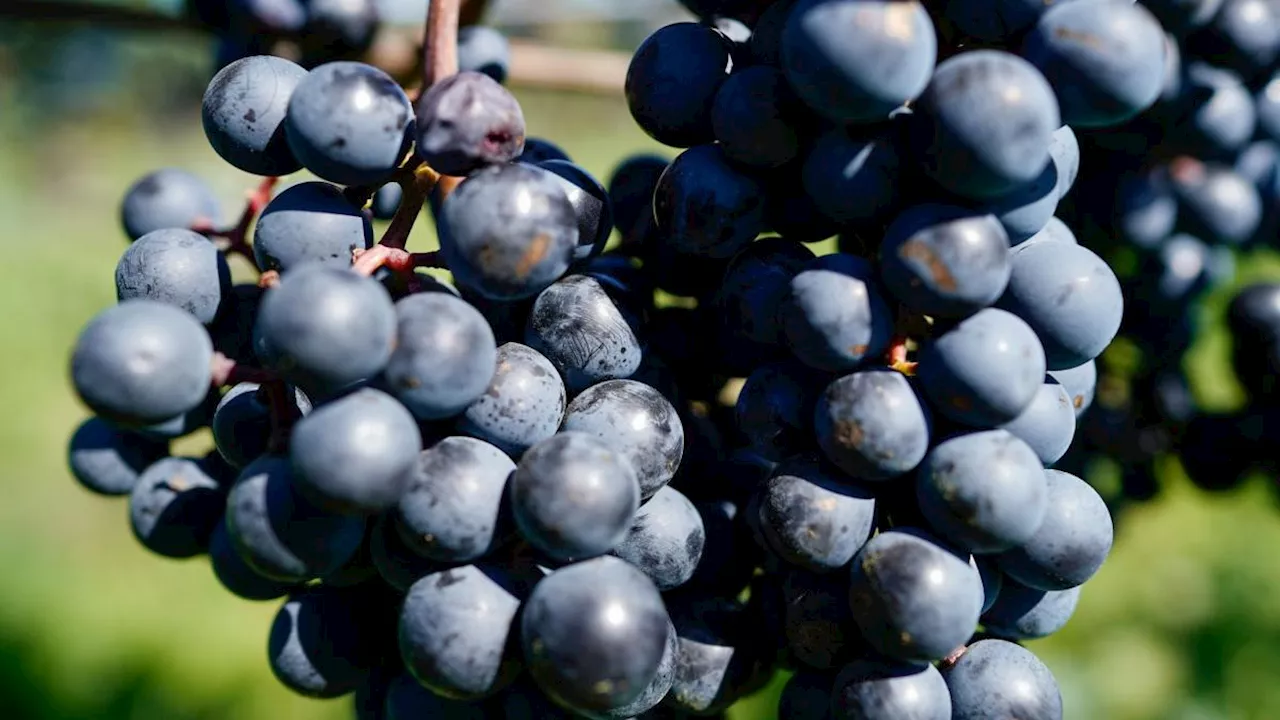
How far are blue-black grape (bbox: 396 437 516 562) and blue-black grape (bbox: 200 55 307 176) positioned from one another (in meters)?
0.34

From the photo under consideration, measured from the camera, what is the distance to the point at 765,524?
37.4 inches

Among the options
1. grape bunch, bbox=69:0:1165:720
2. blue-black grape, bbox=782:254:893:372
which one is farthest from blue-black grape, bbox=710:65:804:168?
blue-black grape, bbox=782:254:893:372

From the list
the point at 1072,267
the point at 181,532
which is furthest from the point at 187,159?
the point at 1072,267

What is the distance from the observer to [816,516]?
36.1 inches

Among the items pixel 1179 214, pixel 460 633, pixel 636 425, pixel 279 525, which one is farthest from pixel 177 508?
pixel 1179 214

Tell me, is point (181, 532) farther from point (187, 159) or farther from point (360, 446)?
point (187, 159)

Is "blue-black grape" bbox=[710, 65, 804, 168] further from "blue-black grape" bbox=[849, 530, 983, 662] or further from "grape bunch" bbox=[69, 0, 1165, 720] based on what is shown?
"blue-black grape" bbox=[849, 530, 983, 662]

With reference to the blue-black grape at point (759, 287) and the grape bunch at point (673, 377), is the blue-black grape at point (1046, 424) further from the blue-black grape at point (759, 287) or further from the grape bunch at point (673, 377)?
the blue-black grape at point (759, 287)

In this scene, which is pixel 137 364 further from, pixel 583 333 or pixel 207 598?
pixel 207 598

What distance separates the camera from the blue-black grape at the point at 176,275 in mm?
1009

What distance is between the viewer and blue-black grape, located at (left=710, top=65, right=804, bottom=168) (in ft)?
3.13

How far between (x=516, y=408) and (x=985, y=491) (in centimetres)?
40

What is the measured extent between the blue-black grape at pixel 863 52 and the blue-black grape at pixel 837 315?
14 centimetres

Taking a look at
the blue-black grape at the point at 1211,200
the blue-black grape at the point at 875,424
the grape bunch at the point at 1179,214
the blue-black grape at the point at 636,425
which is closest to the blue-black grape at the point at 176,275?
the blue-black grape at the point at 636,425
